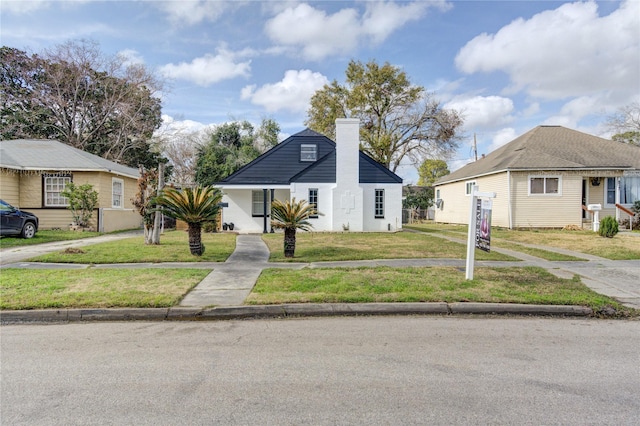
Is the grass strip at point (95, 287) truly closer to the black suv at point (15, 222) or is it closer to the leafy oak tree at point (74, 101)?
the black suv at point (15, 222)

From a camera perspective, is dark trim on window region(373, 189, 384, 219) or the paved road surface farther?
dark trim on window region(373, 189, 384, 219)

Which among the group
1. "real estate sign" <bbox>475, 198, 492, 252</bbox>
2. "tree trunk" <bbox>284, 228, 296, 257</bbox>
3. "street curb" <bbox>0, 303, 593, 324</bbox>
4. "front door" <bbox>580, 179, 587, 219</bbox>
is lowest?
"street curb" <bbox>0, 303, 593, 324</bbox>

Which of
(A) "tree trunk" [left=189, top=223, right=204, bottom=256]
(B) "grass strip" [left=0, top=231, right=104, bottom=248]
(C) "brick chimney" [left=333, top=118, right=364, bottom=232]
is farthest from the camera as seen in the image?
(C) "brick chimney" [left=333, top=118, right=364, bottom=232]

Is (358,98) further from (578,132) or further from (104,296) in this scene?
(104,296)

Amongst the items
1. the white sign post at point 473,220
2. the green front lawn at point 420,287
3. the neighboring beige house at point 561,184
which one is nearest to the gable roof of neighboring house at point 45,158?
the green front lawn at point 420,287

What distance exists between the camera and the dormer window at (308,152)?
→ 69.4ft

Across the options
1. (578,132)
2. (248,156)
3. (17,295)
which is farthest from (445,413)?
(248,156)

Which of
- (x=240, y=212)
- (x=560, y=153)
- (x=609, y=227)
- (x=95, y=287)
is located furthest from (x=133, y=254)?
(x=560, y=153)

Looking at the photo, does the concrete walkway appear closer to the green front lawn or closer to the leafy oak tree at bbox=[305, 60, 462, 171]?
the green front lawn

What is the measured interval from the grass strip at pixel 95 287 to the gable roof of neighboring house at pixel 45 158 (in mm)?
11866

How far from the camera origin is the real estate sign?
24.0 ft

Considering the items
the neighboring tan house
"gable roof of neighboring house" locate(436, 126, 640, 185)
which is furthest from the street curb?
"gable roof of neighboring house" locate(436, 126, 640, 185)

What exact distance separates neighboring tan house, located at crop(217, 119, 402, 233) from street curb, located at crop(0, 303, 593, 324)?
1225 centimetres

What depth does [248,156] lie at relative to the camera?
36.2 metres
